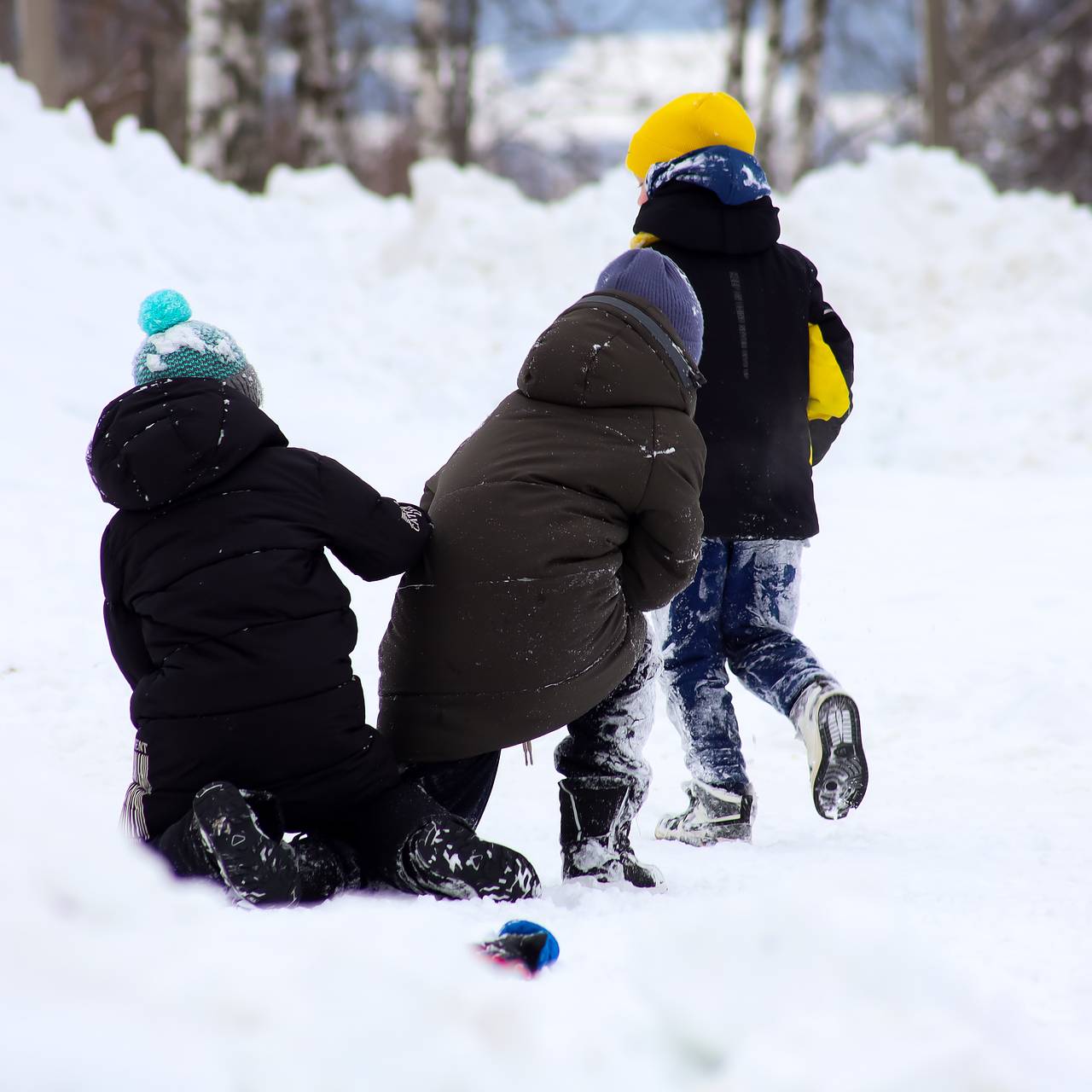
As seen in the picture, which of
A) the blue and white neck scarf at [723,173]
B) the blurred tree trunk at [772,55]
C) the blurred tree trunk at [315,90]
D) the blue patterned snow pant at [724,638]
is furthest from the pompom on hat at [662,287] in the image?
the blurred tree trunk at [772,55]

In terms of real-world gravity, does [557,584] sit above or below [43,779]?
above

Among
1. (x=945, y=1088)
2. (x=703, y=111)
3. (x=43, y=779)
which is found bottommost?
(x=945, y=1088)

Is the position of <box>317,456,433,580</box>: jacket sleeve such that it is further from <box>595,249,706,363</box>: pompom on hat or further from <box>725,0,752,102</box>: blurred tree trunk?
<box>725,0,752,102</box>: blurred tree trunk

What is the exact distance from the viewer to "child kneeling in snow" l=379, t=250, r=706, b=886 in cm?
241

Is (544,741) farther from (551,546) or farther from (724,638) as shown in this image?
(551,546)

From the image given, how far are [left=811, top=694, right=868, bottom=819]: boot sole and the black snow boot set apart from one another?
1236 millimetres

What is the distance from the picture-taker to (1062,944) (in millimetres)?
2209

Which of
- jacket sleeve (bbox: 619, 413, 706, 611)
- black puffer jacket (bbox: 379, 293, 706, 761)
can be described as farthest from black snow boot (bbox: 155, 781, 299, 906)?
jacket sleeve (bbox: 619, 413, 706, 611)

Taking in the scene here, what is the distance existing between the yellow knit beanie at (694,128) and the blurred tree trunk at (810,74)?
1311 cm

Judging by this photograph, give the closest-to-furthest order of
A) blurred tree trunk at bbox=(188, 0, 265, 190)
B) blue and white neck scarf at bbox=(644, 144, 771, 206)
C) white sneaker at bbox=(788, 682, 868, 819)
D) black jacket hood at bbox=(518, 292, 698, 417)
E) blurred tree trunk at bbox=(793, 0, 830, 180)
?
A: black jacket hood at bbox=(518, 292, 698, 417) < white sneaker at bbox=(788, 682, 868, 819) < blue and white neck scarf at bbox=(644, 144, 771, 206) < blurred tree trunk at bbox=(188, 0, 265, 190) < blurred tree trunk at bbox=(793, 0, 830, 180)

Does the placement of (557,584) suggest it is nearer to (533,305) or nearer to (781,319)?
(781,319)

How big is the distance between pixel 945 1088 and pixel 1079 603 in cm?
350

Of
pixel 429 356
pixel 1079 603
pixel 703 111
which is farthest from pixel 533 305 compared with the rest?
pixel 703 111

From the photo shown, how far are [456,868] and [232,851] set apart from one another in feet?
1.32
